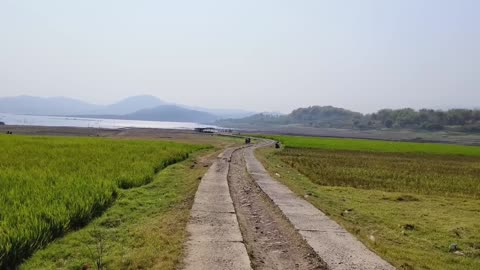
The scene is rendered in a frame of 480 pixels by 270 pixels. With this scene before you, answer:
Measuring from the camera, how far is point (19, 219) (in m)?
8.79

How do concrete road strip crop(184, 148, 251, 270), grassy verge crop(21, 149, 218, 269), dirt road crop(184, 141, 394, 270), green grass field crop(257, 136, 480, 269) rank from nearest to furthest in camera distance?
concrete road strip crop(184, 148, 251, 270)
grassy verge crop(21, 149, 218, 269)
dirt road crop(184, 141, 394, 270)
green grass field crop(257, 136, 480, 269)

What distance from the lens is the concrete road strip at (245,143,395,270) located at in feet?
26.2

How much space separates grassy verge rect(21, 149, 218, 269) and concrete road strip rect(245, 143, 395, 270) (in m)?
2.66

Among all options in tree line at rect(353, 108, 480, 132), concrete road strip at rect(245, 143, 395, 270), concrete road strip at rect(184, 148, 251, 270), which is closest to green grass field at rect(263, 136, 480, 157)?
concrete road strip at rect(245, 143, 395, 270)

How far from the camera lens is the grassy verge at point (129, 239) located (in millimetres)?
7742

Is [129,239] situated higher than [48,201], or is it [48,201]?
[48,201]

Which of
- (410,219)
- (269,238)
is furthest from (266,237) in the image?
(410,219)

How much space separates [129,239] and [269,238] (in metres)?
2.94

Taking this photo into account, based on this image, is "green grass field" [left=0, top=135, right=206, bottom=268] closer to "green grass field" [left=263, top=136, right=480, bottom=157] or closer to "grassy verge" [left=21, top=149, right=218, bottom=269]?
"grassy verge" [left=21, top=149, right=218, bottom=269]

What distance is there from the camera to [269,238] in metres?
9.83

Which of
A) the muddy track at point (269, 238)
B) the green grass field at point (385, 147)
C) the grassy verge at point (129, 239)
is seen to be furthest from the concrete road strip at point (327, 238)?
the green grass field at point (385, 147)

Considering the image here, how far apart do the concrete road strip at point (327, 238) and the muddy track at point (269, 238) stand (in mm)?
194

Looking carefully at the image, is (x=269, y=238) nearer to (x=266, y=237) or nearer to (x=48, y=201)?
(x=266, y=237)

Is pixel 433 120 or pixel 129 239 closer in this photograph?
pixel 129 239
